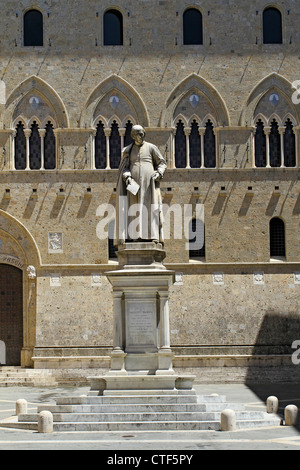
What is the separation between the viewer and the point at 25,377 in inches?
1341

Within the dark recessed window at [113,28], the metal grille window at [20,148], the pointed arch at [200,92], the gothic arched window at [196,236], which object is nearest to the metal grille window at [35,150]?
the metal grille window at [20,148]

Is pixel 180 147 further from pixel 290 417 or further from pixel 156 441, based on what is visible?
pixel 156 441

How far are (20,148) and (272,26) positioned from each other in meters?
10.9

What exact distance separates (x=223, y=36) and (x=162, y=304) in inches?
758

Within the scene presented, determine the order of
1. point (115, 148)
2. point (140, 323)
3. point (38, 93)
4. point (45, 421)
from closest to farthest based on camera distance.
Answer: point (45, 421)
point (140, 323)
point (38, 93)
point (115, 148)

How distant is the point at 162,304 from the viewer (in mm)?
20328

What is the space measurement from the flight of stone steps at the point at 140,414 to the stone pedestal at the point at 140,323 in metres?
0.55

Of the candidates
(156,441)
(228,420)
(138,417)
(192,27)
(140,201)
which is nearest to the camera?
(156,441)

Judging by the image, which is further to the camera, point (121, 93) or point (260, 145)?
point (260, 145)

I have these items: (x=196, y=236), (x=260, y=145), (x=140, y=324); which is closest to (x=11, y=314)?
(x=196, y=236)

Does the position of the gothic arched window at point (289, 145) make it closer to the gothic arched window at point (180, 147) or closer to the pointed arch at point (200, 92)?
the pointed arch at point (200, 92)

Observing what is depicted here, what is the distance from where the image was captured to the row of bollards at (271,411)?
18.0 metres

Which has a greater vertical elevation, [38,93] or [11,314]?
[38,93]
